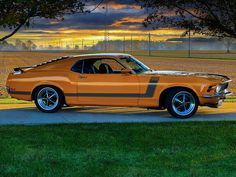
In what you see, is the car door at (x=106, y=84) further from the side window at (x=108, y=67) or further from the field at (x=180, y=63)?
the field at (x=180, y=63)

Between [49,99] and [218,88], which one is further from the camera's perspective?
[49,99]

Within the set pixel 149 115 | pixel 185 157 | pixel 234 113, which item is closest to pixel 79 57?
pixel 149 115

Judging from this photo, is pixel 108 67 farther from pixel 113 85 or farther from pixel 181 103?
pixel 181 103

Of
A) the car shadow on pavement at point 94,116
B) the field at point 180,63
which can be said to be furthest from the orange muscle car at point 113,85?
the field at point 180,63

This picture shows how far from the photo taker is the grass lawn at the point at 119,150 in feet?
23.9

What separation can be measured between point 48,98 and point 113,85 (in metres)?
1.71

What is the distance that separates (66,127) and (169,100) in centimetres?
269

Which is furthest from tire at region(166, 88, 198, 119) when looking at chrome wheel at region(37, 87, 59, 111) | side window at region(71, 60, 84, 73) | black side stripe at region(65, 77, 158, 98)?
chrome wheel at region(37, 87, 59, 111)

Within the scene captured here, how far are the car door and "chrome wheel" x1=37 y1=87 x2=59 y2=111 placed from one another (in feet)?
2.08

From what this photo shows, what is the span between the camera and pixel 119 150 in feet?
28.0

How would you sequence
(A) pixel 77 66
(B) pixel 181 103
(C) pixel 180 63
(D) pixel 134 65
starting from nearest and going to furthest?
1. (B) pixel 181 103
2. (D) pixel 134 65
3. (A) pixel 77 66
4. (C) pixel 180 63

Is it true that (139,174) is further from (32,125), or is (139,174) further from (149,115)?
(149,115)

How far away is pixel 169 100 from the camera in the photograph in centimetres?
1218

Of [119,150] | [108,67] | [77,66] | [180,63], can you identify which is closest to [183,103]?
[108,67]
